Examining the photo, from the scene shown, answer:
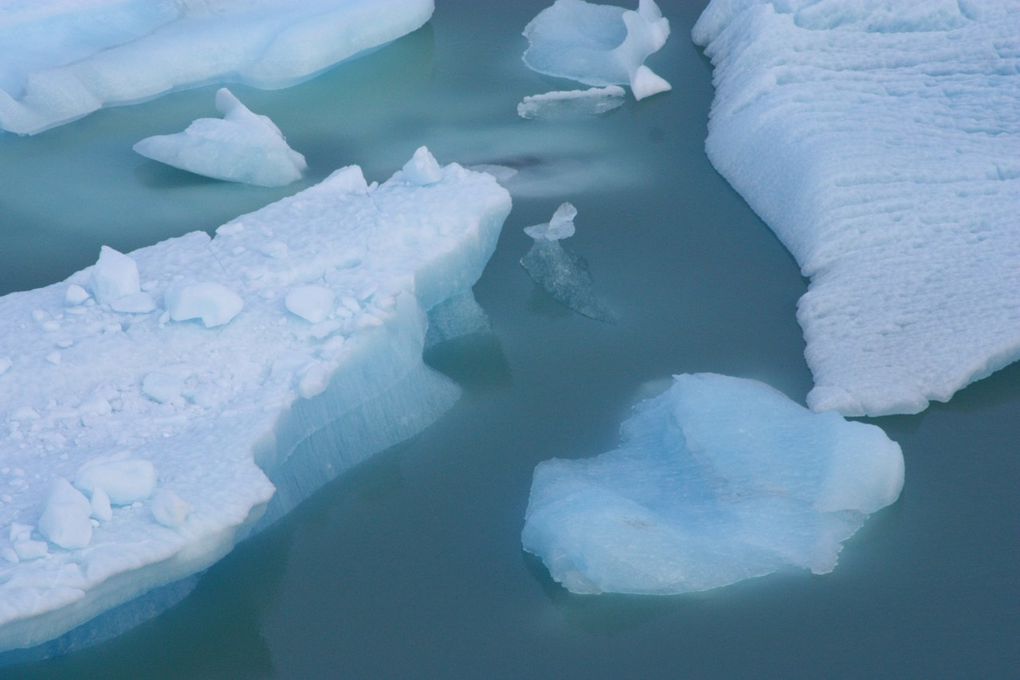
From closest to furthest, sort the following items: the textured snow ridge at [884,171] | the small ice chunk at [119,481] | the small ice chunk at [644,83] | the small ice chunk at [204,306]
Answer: the small ice chunk at [119,481] < the small ice chunk at [204,306] < the textured snow ridge at [884,171] < the small ice chunk at [644,83]

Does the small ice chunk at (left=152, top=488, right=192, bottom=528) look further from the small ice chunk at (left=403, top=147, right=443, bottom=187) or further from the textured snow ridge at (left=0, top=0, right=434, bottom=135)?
the textured snow ridge at (left=0, top=0, right=434, bottom=135)

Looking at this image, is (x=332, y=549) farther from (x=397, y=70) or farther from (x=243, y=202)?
(x=397, y=70)

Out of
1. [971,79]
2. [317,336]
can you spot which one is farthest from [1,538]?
[971,79]

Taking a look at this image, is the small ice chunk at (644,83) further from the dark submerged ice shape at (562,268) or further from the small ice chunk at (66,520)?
the small ice chunk at (66,520)

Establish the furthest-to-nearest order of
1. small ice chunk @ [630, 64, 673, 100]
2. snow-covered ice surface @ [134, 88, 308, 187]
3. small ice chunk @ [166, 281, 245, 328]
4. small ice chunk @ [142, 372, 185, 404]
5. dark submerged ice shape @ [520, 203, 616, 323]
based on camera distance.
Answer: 1. small ice chunk @ [630, 64, 673, 100]
2. snow-covered ice surface @ [134, 88, 308, 187]
3. dark submerged ice shape @ [520, 203, 616, 323]
4. small ice chunk @ [166, 281, 245, 328]
5. small ice chunk @ [142, 372, 185, 404]

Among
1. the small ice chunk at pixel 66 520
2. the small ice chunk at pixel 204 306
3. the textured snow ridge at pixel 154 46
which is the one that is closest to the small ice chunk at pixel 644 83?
the textured snow ridge at pixel 154 46

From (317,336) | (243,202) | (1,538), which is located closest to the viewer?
(1,538)

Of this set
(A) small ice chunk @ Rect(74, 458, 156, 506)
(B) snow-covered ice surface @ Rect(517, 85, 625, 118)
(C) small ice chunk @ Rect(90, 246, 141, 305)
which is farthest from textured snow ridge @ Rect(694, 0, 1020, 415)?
(C) small ice chunk @ Rect(90, 246, 141, 305)
